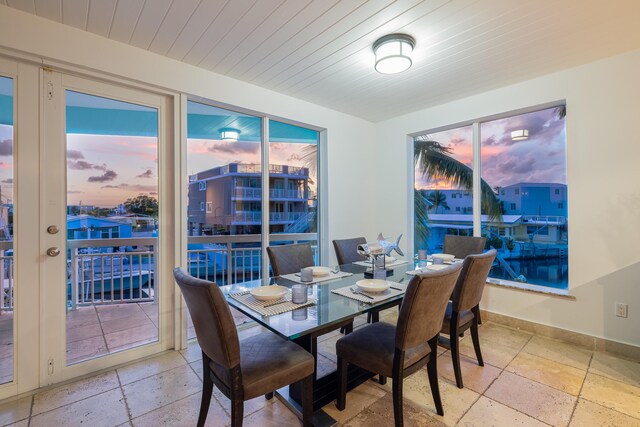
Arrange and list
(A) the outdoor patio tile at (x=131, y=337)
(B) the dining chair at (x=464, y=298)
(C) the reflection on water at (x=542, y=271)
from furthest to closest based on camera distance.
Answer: (C) the reflection on water at (x=542, y=271)
(A) the outdoor patio tile at (x=131, y=337)
(B) the dining chair at (x=464, y=298)

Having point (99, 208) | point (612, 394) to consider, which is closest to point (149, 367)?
point (99, 208)

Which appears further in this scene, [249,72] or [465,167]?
[465,167]

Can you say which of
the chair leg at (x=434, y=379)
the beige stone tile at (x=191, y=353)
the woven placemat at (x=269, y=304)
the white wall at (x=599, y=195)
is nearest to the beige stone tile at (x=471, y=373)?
the chair leg at (x=434, y=379)

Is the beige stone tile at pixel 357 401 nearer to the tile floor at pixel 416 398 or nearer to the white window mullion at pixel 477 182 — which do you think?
the tile floor at pixel 416 398

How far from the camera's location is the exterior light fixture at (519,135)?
320 cm

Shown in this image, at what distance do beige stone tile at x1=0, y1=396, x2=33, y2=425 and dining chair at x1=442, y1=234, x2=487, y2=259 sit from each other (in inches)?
143

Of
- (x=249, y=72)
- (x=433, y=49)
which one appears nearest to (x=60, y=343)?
(x=249, y=72)

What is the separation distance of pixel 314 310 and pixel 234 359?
19.6 inches

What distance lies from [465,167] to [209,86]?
3000 millimetres

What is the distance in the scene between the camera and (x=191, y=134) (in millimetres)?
3068

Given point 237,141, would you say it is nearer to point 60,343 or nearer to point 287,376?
point 60,343

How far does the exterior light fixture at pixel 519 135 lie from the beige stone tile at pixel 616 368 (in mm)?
2140

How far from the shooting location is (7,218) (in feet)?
6.53

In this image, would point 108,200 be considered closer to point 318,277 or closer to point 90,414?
point 90,414
